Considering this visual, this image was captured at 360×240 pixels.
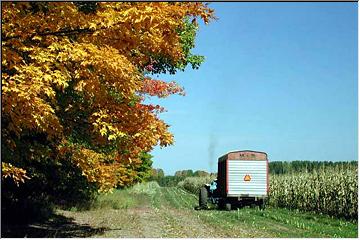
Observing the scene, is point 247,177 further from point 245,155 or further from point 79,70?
point 79,70

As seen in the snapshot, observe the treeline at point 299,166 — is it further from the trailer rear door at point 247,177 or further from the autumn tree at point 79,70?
the autumn tree at point 79,70

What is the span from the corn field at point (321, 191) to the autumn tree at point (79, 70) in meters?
14.9

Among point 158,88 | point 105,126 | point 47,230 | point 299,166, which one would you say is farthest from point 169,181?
point 105,126

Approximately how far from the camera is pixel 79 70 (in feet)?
30.8

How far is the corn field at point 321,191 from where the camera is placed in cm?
2438

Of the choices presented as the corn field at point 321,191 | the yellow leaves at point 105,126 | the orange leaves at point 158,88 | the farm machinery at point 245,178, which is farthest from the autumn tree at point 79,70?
the farm machinery at point 245,178

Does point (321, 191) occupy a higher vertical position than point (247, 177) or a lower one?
lower

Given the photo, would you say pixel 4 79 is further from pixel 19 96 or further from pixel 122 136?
pixel 122 136

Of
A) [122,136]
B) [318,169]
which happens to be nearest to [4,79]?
[122,136]

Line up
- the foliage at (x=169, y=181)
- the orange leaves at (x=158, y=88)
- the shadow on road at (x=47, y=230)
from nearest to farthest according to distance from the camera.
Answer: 1. the shadow on road at (x=47, y=230)
2. the orange leaves at (x=158, y=88)
3. the foliage at (x=169, y=181)

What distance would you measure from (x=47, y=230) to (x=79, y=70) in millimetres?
8343

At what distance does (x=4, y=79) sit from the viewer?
8.77 meters

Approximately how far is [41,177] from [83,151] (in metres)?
3.48

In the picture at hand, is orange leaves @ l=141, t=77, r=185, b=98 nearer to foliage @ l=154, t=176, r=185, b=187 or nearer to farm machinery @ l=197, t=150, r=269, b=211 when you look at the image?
farm machinery @ l=197, t=150, r=269, b=211
